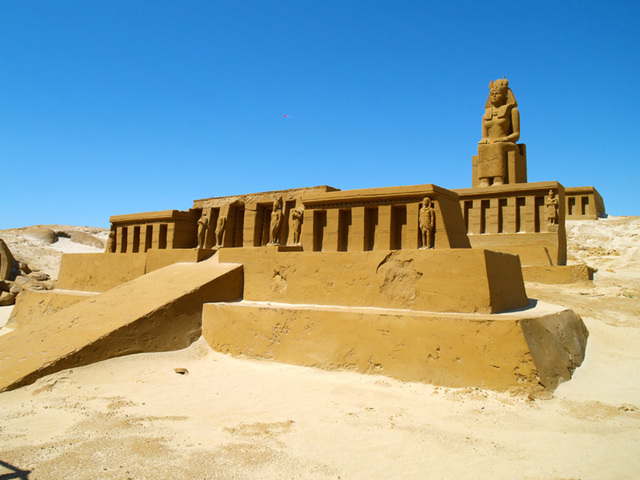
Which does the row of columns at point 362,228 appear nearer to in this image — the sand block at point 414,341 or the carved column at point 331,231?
the carved column at point 331,231

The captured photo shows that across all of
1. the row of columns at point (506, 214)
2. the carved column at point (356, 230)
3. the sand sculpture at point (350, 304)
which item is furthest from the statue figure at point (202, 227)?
the row of columns at point (506, 214)

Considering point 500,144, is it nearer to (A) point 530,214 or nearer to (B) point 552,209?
(A) point 530,214

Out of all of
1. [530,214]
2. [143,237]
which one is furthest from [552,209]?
[143,237]

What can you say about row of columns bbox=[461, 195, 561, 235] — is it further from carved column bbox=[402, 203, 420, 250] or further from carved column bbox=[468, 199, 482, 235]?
carved column bbox=[402, 203, 420, 250]

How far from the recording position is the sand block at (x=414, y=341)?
5812 mm

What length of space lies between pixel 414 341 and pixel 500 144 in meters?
11.9

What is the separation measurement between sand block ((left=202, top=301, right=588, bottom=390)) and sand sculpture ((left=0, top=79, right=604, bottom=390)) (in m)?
0.02

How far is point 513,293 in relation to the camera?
7973 mm

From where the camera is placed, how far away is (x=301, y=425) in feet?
16.4

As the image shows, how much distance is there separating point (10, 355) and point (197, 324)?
2.84 m

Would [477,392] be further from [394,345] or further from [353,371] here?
[353,371]

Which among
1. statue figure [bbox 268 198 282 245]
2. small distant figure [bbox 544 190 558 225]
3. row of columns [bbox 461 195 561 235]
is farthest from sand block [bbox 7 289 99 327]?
small distant figure [bbox 544 190 558 225]

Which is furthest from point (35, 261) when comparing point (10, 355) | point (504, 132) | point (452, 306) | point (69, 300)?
point (452, 306)

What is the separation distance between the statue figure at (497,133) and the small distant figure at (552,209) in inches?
99.9
